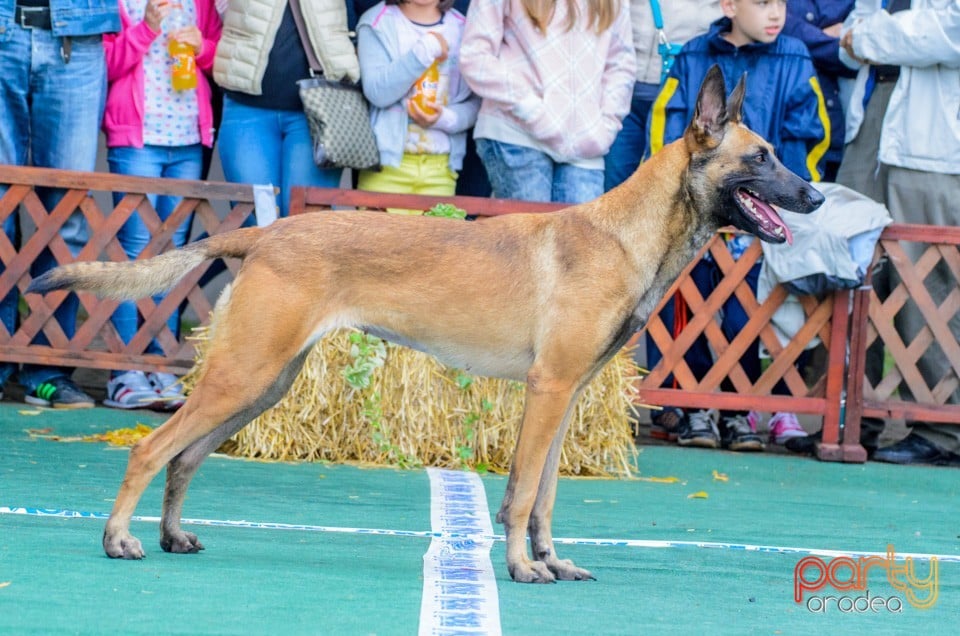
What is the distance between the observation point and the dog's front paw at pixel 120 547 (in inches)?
175

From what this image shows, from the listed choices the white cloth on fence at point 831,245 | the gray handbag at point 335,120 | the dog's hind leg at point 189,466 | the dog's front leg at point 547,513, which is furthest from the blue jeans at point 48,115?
the dog's front leg at point 547,513

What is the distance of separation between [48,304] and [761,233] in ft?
15.0

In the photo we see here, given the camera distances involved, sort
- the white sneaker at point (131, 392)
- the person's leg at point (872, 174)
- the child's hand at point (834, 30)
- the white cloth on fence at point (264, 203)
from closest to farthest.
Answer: the white cloth on fence at point (264, 203) → the white sneaker at point (131, 392) → the person's leg at point (872, 174) → the child's hand at point (834, 30)

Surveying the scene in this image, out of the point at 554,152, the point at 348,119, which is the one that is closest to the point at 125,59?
the point at 348,119

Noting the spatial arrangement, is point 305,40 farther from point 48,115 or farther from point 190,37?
point 48,115

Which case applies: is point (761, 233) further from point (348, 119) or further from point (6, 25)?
point (6, 25)

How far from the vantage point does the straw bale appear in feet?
23.0

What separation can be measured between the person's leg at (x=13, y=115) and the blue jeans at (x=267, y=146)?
1109mm

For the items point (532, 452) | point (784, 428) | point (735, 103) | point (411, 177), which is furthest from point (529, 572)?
point (784, 428)

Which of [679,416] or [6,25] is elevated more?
[6,25]

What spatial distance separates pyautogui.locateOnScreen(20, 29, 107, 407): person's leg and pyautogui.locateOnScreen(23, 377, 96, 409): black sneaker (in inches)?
0.5

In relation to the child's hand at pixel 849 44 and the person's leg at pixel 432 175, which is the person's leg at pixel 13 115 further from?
the child's hand at pixel 849 44

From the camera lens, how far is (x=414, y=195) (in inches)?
293

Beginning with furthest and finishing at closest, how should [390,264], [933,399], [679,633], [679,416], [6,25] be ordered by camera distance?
1. [679,416]
2. [933,399]
3. [6,25]
4. [390,264]
5. [679,633]
